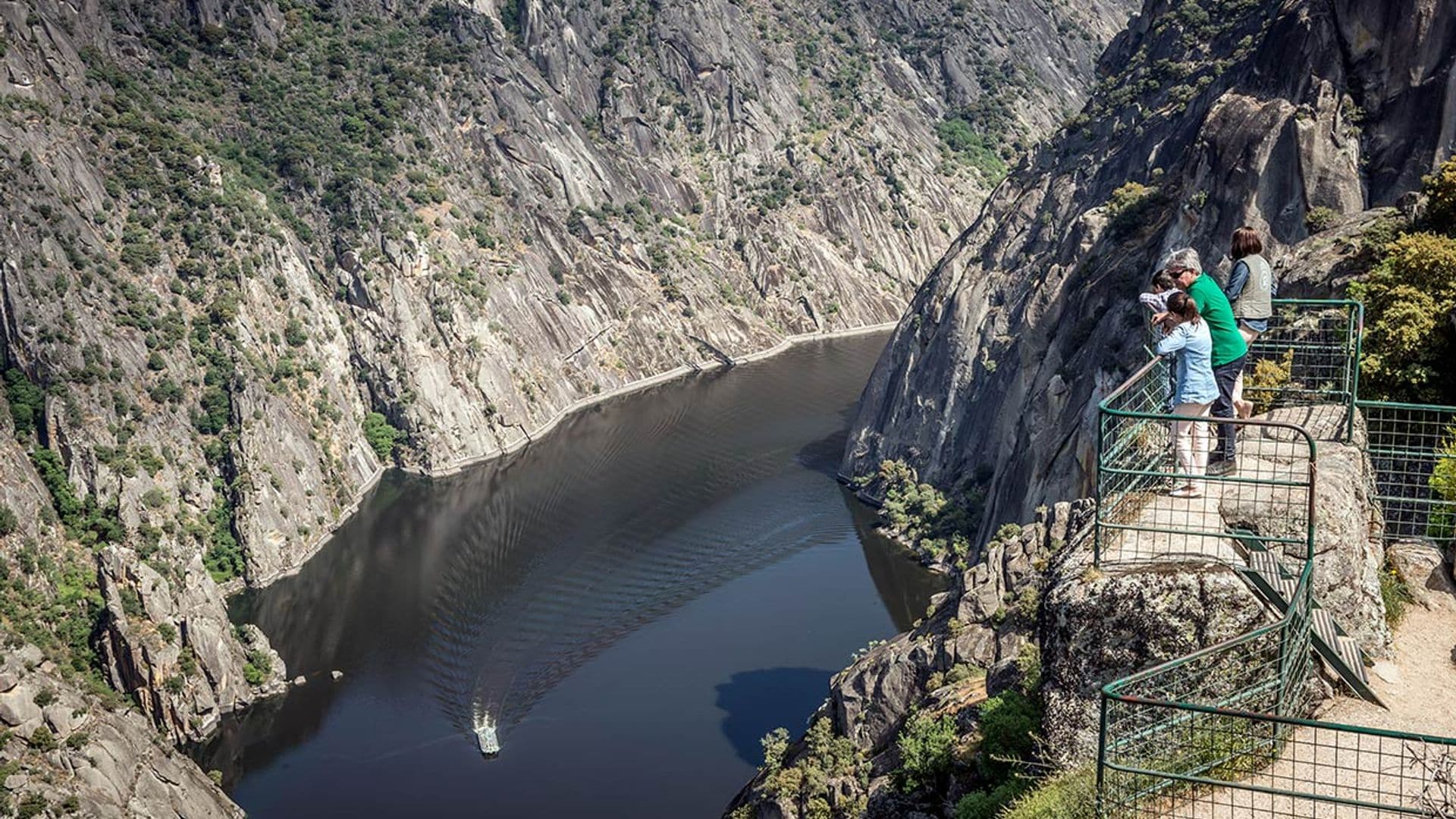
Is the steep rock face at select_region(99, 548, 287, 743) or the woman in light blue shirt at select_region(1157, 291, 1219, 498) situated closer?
the woman in light blue shirt at select_region(1157, 291, 1219, 498)

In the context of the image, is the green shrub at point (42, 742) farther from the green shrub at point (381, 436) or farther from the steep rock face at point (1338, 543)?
the green shrub at point (381, 436)

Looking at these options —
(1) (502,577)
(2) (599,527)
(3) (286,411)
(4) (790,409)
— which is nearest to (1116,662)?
(1) (502,577)

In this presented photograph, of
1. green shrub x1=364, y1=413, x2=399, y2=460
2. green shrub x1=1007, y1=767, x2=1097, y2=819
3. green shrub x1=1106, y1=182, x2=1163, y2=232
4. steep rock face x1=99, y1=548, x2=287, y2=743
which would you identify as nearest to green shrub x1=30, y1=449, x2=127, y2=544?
steep rock face x1=99, y1=548, x2=287, y2=743

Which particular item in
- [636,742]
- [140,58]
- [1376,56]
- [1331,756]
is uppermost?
[140,58]

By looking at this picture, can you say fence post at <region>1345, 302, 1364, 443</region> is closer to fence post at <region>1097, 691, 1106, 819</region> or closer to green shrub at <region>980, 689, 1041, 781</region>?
green shrub at <region>980, 689, 1041, 781</region>

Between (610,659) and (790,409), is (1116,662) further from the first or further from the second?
(790,409)

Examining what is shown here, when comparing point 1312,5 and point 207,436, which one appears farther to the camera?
point 207,436
